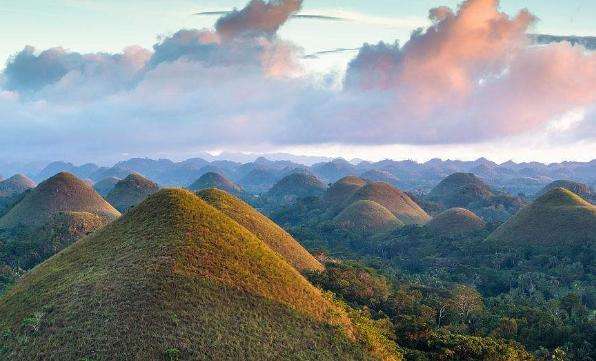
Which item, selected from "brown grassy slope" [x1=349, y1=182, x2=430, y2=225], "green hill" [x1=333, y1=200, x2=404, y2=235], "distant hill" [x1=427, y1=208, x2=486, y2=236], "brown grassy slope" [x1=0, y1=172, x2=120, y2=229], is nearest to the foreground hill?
"brown grassy slope" [x1=0, y1=172, x2=120, y2=229]

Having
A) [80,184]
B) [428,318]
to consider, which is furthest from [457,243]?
[80,184]

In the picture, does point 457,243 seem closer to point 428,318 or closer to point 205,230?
point 428,318

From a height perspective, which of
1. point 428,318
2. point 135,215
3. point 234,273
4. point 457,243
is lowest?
point 457,243

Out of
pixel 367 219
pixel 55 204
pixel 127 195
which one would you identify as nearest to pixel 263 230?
pixel 55 204

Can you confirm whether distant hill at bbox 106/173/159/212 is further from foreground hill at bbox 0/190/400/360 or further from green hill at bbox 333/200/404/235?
foreground hill at bbox 0/190/400/360

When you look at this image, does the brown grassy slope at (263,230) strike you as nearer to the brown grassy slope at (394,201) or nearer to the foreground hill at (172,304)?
the foreground hill at (172,304)
